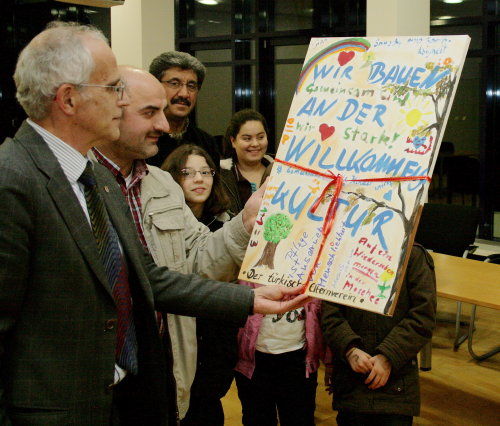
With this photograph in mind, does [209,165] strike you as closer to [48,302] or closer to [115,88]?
[115,88]

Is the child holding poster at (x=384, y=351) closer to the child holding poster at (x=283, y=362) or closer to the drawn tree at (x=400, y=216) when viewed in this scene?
the child holding poster at (x=283, y=362)

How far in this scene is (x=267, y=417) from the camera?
100 inches

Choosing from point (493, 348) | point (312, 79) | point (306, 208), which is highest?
point (312, 79)

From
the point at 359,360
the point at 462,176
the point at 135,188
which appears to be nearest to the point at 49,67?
the point at 135,188

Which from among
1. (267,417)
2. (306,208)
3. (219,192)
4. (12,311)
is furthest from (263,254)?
(267,417)

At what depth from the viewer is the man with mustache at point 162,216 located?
1.78 meters

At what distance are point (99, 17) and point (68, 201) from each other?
21.4 ft

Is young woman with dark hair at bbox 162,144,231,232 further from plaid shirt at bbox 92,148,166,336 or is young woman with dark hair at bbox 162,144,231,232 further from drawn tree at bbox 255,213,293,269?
drawn tree at bbox 255,213,293,269

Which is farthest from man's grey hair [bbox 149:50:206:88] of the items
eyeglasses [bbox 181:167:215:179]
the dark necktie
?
the dark necktie

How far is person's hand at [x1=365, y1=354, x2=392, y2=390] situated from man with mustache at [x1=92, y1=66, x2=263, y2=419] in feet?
2.43

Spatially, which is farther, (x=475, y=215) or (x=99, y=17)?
(x=99, y=17)

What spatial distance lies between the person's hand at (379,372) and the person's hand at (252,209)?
93cm

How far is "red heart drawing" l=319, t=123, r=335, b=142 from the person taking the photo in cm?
157

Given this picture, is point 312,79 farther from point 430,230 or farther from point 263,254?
point 430,230
